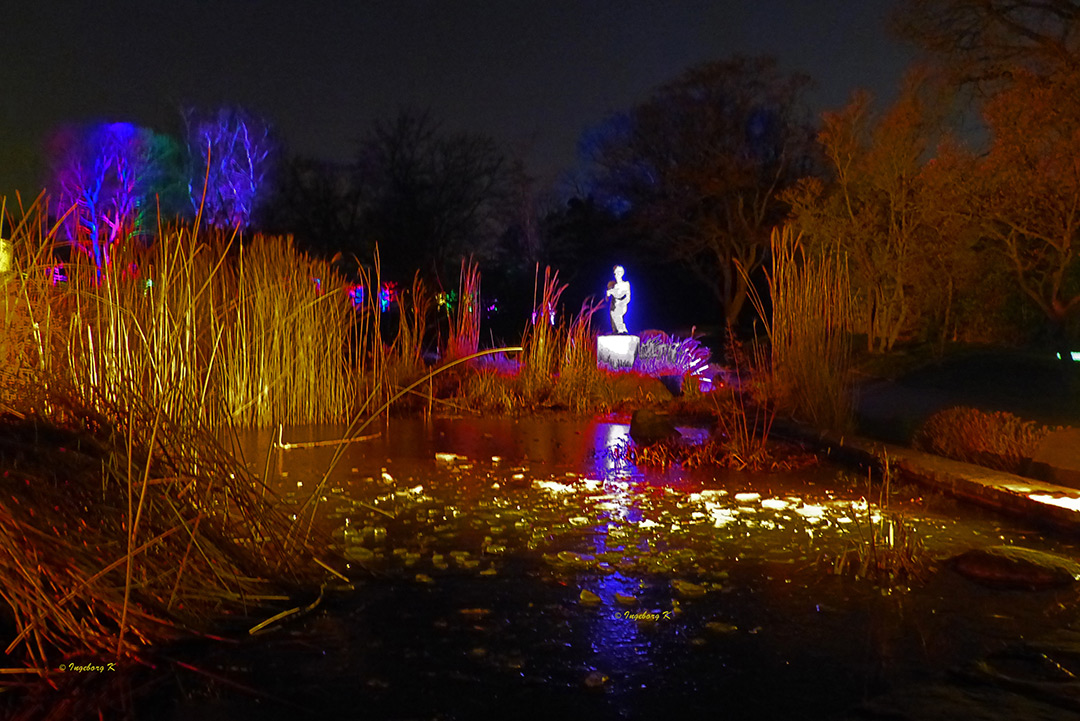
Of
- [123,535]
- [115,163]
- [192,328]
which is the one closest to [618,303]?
[192,328]

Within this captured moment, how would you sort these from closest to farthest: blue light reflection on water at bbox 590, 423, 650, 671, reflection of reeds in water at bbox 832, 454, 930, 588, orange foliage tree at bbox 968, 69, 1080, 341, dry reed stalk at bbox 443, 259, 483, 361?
blue light reflection on water at bbox 590, 423, 650, 671 → reflection of reeds in water at bbox 832, 454, 930, 588 → orange foliage tree at bbox 968, 69, 1080, 341 → dry reed stalk at bbox 443, 259, 483, 361

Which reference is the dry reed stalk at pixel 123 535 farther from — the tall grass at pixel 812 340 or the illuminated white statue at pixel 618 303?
the illuminated white statue at pixel 618 303

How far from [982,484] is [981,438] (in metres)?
1.61

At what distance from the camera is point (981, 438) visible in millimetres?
8461

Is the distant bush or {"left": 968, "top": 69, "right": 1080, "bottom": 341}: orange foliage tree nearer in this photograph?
the distant bush

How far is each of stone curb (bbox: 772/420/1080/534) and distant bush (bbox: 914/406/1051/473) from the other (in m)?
0.41

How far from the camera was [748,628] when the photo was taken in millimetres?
4141

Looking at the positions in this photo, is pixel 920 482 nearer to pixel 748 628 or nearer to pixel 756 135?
pixel 748 628

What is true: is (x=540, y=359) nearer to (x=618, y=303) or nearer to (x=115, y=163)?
(x=618, y=303)

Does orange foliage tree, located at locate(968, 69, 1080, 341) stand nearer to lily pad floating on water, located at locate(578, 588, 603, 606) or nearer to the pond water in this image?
the pond water

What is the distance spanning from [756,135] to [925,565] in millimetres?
34048

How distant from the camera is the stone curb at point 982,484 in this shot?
6.28 meters

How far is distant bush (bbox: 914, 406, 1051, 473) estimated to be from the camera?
797 cm

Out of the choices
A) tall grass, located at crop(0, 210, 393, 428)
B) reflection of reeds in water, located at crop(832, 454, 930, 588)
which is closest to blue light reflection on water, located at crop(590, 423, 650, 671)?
reflection of reeds in water, located at crop(832, 454, 930, 588)
